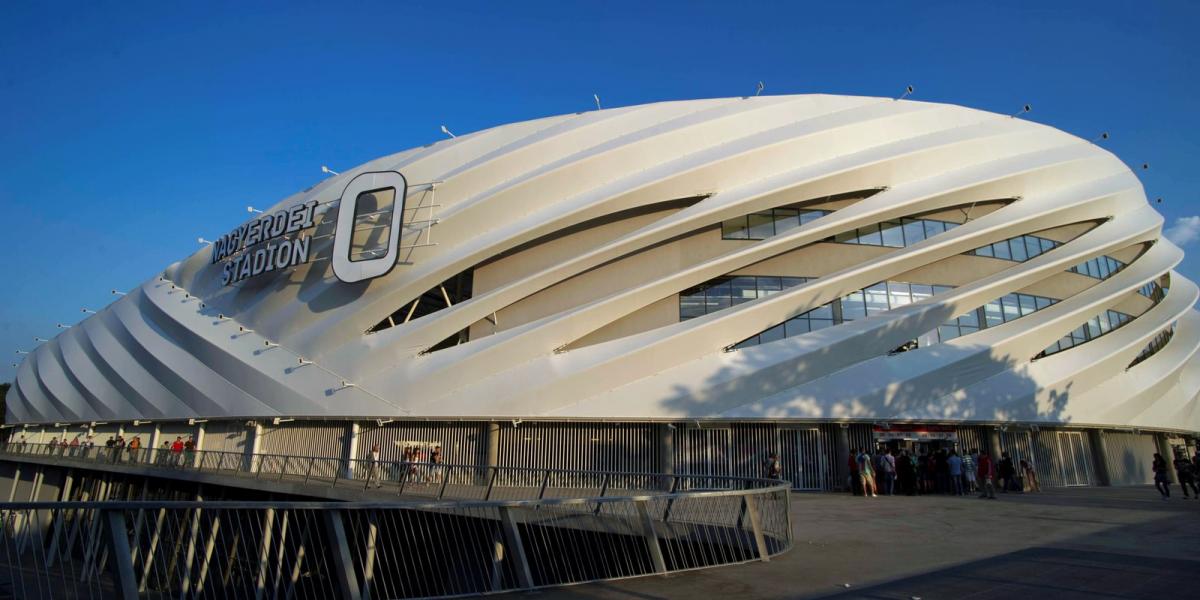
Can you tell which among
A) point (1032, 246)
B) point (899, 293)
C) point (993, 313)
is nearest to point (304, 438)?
point (899, 293)

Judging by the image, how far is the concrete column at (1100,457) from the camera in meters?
28.2

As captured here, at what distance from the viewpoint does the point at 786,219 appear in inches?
1086

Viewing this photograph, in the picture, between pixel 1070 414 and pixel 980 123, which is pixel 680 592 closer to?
pixel 1070 414

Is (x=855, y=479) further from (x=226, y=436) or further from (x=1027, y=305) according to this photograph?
(x=226, y=436)

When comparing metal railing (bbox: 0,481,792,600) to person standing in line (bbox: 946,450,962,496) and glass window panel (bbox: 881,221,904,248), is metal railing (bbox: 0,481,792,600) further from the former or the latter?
glass window panel (bbox: 881,221,904,248)

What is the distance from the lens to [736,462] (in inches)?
939

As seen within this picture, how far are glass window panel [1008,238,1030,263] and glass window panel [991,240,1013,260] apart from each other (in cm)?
22

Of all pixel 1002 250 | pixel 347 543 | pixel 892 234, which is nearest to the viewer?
pixel 347 543

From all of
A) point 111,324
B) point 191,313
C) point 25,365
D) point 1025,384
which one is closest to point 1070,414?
point 1025,384

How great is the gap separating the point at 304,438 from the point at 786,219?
22169 mm

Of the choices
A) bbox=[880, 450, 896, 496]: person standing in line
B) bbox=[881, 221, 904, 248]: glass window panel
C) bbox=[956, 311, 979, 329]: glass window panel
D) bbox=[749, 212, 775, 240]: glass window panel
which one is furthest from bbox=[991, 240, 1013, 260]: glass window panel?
bbox=[880, 450, 896, 496]: person standing in line

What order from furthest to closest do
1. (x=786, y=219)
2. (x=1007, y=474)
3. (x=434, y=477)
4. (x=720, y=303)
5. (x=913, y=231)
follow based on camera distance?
(x=913, y=231), (x=786, y=219), (x=720, y=303), (x=1007, y=474), (x=434, y=477)

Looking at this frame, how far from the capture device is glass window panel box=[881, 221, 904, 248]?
1085 inches

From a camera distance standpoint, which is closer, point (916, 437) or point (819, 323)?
point (916, 437)
